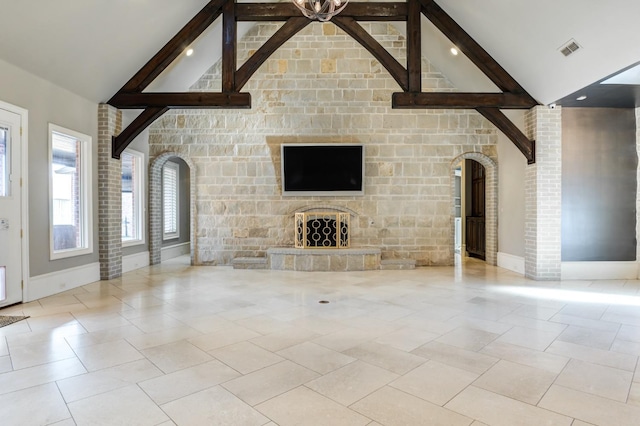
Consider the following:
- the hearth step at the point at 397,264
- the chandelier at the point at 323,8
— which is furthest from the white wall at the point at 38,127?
the hearth step at the point at 397,264

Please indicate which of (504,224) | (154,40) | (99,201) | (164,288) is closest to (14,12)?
(154,40)

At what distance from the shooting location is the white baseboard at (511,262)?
22.1 ft

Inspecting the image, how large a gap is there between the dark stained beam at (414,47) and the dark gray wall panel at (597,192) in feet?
9.15

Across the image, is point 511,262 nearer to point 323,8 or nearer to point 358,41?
point 358,41

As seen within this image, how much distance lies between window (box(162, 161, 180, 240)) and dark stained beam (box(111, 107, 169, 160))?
2.34m

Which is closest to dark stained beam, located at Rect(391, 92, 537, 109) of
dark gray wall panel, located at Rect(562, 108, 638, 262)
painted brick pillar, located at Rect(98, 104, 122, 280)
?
dark gray wall panel, located at Rect(562, 108, 638, 262)

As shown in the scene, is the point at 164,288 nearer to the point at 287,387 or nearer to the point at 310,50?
the point at 287,387

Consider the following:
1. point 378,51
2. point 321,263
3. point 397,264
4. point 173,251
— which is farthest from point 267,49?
point 173,251

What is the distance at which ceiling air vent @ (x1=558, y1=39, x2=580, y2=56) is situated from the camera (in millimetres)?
4629

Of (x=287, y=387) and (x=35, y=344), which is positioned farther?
(x=35, y=344)

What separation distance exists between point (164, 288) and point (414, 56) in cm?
535

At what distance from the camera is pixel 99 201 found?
599cm

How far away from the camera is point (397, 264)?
23.5 ft

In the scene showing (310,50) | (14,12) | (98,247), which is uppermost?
(310,50)
